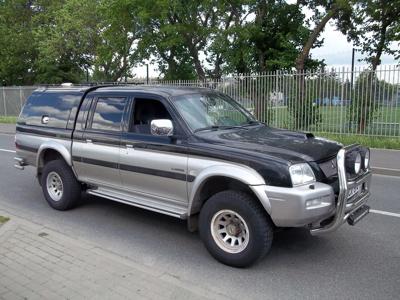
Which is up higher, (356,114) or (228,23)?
(228,23)

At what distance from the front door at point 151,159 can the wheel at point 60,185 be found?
1.26 meters

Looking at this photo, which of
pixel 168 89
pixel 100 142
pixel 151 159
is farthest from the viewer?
pixel 100 142

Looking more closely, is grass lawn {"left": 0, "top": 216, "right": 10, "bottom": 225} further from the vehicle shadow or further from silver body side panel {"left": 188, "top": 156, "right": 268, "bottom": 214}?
silver body side panel {"left": 188, "top": 156, "right": 268, "bottom": 214}

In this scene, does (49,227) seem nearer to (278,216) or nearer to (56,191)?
(56,191)

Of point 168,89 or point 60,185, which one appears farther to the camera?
point 60,185

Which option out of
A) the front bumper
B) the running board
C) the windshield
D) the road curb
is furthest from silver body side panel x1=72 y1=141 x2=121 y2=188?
the road curb

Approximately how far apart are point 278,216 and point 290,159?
57cm

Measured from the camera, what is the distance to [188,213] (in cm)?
480

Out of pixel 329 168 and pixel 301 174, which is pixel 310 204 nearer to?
pixel 301 174

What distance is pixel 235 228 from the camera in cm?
445

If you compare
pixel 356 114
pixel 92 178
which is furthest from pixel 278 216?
pixel 356 114

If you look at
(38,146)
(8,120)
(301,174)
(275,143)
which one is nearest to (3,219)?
(38,146)

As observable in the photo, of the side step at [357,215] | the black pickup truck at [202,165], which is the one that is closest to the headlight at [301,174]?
the black pickup truck at [202,165]

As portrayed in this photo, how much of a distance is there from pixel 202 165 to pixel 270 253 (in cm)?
128
